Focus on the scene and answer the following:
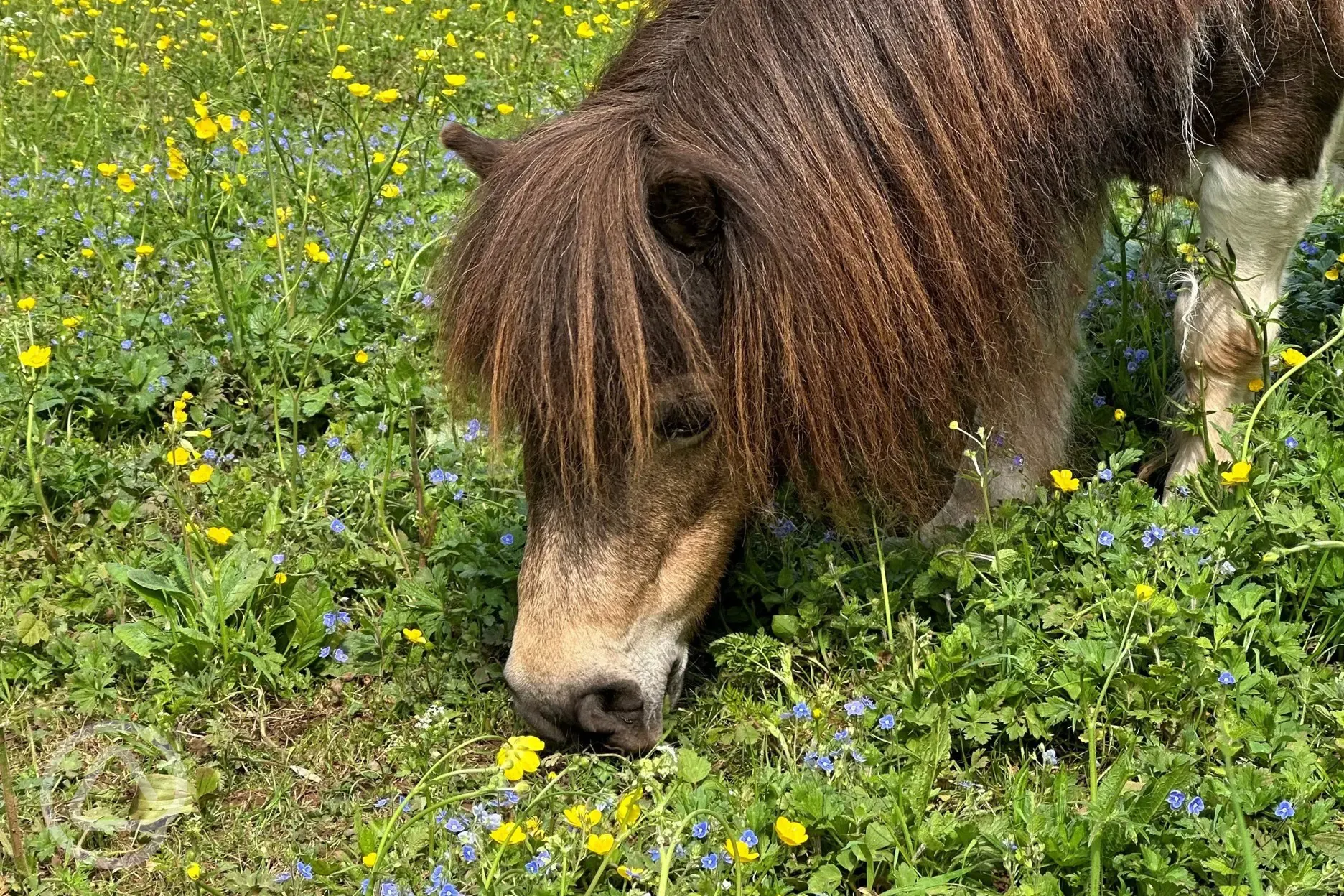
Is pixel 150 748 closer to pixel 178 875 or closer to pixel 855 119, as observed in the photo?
pixel 178 875

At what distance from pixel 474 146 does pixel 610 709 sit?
118 centimetres

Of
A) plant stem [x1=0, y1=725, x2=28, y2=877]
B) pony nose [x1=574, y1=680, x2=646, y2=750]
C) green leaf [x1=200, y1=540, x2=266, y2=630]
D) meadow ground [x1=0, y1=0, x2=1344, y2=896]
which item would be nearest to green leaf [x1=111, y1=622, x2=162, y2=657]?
meadow ground [x1=0, y1=0, x2=1344, y2=896]

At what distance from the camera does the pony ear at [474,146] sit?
2.56 m

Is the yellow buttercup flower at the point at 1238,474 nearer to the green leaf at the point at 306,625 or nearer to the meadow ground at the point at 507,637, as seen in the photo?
the meadow ground at the point at 507,637

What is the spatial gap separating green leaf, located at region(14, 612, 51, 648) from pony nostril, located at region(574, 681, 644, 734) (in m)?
1.35

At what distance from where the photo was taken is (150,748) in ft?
8.25

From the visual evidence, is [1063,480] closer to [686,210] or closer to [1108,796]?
[1108,796]

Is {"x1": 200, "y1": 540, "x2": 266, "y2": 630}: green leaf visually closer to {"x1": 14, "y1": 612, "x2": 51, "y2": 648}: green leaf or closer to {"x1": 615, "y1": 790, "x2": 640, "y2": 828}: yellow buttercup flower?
{"x1": 14, "y1": 612, "x2": 51, "y2": 648}: green leaf

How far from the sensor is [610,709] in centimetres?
235

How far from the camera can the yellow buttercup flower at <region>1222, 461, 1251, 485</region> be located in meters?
2.52

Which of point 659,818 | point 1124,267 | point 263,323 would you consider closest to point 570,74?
point 263,323

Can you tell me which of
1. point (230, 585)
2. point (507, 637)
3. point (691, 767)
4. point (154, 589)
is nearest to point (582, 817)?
point (691, 767)

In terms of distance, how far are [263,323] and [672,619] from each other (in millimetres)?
1965

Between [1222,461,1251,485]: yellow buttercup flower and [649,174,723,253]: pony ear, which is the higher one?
[649,174,723,253]: pony ear
